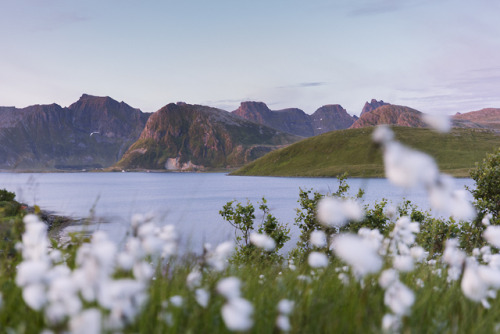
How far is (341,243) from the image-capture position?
2207mm

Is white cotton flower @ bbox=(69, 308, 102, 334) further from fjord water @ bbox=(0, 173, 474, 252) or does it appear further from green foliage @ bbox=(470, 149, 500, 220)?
green foliage @ bbox=(470, 149, 500, 220)

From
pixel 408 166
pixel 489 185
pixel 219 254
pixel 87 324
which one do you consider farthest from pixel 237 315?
pixel 489 185

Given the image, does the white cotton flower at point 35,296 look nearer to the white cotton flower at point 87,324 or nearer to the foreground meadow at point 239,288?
the foreground meadow at point 239,288

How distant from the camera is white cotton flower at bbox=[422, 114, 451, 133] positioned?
2.14 meters

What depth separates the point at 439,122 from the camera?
87.0 inches

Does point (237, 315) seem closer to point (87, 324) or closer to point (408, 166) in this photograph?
point (87, 324)

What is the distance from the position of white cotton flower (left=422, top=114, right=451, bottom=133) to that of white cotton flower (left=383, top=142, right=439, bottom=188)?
0.73 feet

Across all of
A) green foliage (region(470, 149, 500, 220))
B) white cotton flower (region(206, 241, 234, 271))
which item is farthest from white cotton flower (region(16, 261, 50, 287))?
green foliage (region(470, 149, 500, 220))

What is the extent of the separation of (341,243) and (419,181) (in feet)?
1.90

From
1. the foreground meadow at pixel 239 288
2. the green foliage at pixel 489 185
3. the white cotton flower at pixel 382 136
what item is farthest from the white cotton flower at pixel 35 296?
the green foliage at pixel 489 185

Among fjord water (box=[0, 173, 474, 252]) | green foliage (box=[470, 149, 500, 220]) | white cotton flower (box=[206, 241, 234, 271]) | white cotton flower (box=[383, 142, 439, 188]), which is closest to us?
white cotton flower (box=[383, 142, 439, 188])

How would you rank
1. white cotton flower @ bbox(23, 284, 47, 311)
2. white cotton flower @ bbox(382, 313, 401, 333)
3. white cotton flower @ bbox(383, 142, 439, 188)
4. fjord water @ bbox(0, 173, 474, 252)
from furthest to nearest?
fjord water @ bbox(0, 173, 474, 252)
white cotton flower @ bbox(382, 313, 401, 333)
white cotton flower @ bbox(383, 142, 439, 188)
white cotton flower @ bbox(23, 284, 47, 311)

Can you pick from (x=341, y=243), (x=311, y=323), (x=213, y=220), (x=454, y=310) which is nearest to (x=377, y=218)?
(x=454, y=310)

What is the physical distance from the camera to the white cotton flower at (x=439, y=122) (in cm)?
214
